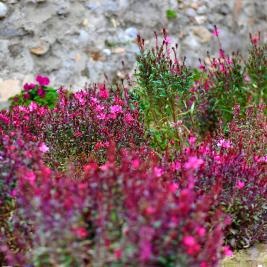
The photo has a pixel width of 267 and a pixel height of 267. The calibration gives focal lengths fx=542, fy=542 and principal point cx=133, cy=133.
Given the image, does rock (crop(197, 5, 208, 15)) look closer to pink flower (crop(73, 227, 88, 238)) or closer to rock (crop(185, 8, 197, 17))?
rock (crop(185, 8, 197, 17))

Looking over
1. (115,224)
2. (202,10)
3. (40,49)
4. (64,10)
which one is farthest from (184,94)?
(202,10)

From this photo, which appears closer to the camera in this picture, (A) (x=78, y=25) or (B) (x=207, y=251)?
Answer: (B) (x=207, y=251)

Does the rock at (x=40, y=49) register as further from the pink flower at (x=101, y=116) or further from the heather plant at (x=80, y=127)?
the pink flower at (x=101, y=116)

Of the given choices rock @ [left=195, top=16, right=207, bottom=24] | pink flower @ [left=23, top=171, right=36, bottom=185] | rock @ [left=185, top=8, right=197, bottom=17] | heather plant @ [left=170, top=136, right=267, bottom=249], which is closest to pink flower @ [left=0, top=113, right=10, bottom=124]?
heather plant @ [left=170, top=136, right=267, bottom=249]

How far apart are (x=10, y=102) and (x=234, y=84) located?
7.11ft

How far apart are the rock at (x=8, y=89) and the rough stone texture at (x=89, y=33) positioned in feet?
0.20

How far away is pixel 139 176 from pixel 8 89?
11.1ft

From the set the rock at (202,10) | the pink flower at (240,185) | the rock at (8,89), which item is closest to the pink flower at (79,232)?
the pink flower at (240,185)

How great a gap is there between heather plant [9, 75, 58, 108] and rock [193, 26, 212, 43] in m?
2.40

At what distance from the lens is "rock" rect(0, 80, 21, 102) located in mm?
5297

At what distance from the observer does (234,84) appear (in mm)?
5070

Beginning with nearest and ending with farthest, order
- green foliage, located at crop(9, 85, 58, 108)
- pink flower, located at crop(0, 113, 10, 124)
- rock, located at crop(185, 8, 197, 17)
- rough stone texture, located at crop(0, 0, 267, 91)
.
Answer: pink flower, located at crop(0, 113, 10, 124) < green foliage, located at crop(9, 85, 58, 108) < rough stone texture, located at crop(0, 0, 267, 91) < rock, located at crop(185, 8, 197, 17)

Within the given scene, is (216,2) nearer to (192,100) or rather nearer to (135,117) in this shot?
(192,100)

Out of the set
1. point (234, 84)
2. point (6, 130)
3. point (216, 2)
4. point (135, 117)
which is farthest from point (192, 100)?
point (216, 2)
